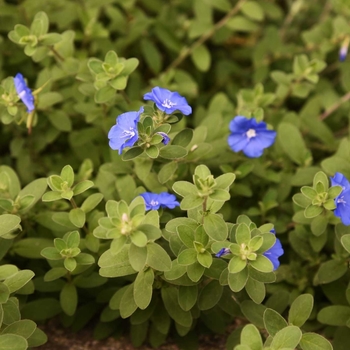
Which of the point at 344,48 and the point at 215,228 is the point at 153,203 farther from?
the point at 344,48

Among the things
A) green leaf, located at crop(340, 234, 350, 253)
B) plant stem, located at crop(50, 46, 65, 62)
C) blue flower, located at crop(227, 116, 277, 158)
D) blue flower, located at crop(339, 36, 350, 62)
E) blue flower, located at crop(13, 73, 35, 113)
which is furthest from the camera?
blue flower, located at crop(339, 36, 350, 62)

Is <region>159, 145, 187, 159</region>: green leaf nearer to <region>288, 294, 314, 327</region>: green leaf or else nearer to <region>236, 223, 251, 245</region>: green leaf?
<region>236, 223, 251, 245</region>: green leaf

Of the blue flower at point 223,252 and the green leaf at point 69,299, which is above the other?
the blue flower at point 223,252

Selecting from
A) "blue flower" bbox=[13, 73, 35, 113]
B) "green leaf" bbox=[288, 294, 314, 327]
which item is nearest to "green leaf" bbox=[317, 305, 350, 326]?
"green leaf" bbox=[288, 294, 314, 327]

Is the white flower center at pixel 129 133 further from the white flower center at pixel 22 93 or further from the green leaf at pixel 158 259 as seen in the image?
the white flower center at pixel 22 93

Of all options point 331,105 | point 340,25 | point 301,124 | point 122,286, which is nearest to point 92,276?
point 122,286

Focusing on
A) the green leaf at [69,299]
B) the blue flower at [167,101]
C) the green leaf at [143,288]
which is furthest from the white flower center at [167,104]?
the green leaf at [69,299]

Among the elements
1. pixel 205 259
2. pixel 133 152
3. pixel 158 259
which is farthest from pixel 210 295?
pixel 133 152
